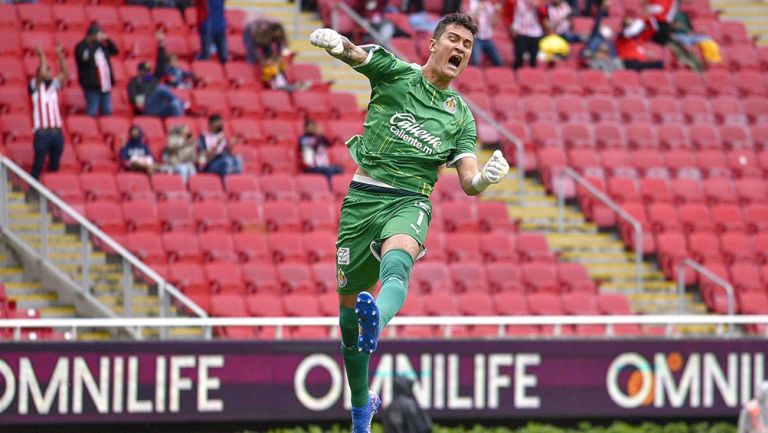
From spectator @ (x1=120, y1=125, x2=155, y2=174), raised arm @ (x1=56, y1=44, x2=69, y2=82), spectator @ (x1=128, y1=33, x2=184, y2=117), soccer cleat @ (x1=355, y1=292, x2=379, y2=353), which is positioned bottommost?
soccer cleat @ (x1=355, y1=292, x2=379, y2=353)

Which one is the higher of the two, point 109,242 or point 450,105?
point 450,105

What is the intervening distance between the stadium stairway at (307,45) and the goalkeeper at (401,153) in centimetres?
1278

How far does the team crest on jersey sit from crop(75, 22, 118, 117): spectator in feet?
35.3

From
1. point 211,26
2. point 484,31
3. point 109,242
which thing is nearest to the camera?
point 109,242

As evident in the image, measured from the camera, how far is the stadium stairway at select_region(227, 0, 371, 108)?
2219 centimetres

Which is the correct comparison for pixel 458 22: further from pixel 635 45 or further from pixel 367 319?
pixel 635 45

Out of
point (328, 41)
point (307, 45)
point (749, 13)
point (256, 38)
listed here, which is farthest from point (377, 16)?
point (328, 41)

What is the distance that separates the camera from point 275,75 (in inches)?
815

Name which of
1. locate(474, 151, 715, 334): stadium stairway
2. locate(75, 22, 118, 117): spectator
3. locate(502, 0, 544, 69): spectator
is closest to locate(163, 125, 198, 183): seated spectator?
locate(75, 22, 118, 117): spectator

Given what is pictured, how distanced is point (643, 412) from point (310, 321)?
13.2 feet

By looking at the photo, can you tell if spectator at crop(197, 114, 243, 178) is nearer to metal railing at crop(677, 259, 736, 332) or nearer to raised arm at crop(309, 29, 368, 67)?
metal railing at crop(677, 259, 736, 332)

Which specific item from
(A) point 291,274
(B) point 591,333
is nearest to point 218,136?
(A) point 291,274

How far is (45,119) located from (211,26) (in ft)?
11.7

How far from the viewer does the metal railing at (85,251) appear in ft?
51.5
